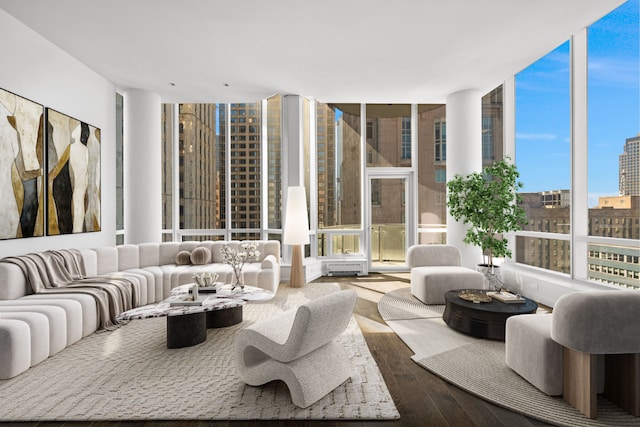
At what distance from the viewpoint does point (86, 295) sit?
3.68 m

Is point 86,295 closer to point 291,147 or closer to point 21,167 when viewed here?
point 21,167

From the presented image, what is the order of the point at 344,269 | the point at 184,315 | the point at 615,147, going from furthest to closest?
the point at 344,269, the point at 615,147, the point at 184,315

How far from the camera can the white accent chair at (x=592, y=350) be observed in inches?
85.4

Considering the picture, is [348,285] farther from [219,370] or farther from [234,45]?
[234,45]

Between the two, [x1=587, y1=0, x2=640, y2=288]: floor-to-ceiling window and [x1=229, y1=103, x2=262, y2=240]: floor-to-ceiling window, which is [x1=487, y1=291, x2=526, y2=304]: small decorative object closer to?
[x1=587, y1=0, x2=640, y2=288]: floor-to-ceiling window

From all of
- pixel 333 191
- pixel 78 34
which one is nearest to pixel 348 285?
pixel 333 191

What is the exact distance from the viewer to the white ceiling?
3742mm

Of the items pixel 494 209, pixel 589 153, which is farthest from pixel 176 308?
pixel 589 153

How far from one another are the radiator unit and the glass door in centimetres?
47

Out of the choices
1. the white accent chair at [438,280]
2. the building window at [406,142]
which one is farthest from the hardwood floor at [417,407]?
the building window at [406,142]

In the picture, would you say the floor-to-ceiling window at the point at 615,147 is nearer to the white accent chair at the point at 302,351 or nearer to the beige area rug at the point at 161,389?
the beige area rug at the point at 161,389

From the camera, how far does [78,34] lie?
429 centimetres

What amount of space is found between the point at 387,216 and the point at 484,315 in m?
4.06

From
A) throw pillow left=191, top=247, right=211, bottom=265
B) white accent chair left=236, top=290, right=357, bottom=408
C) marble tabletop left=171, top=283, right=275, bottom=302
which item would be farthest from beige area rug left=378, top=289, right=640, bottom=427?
throw pillow left=191, top=247, right=211, bottom=265
